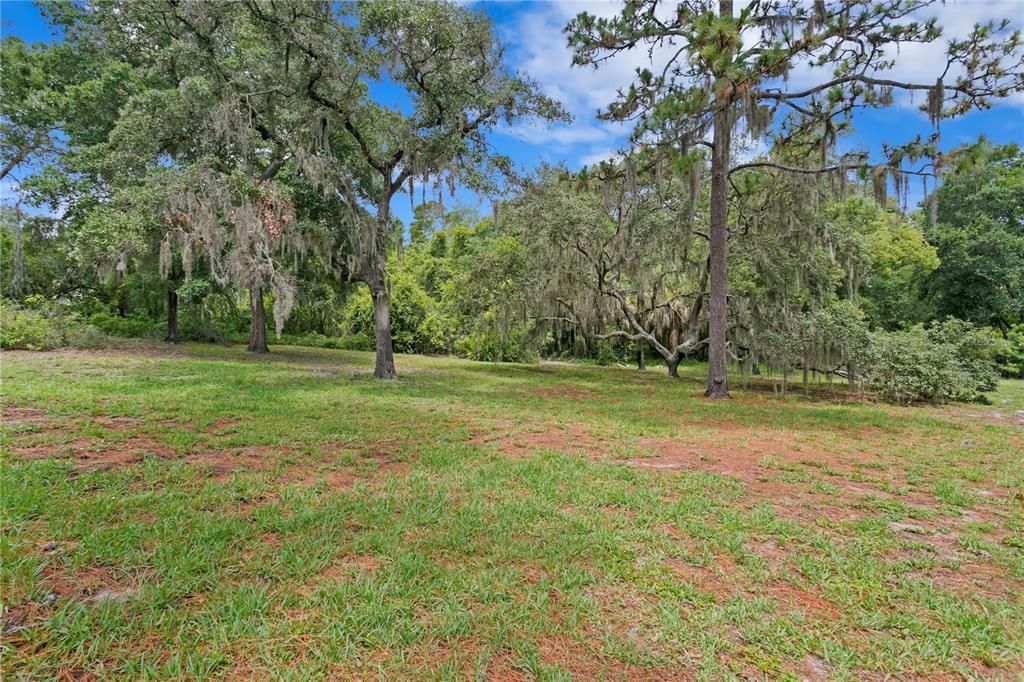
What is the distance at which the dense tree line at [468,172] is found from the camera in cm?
816

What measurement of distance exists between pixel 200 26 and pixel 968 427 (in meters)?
14.0

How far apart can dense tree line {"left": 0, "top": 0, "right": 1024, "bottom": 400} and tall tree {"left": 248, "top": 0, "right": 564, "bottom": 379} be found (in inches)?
1.8

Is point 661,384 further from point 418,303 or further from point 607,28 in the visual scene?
point 418,303

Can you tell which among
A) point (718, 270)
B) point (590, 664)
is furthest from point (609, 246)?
point (590, 664)

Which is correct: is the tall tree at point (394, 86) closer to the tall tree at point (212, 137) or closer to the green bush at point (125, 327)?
the tall tree at point (212, 137)

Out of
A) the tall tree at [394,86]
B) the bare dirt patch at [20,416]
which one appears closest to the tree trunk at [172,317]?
the tall tree at [394,86]

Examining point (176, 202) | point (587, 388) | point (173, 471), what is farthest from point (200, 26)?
point (587, 388)

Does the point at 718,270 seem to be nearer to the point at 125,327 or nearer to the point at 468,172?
the point at 468,172

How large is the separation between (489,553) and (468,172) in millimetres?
8572

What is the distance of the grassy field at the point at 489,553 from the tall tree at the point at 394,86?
542cm

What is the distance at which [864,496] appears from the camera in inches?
140

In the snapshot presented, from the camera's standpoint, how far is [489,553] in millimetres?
2471

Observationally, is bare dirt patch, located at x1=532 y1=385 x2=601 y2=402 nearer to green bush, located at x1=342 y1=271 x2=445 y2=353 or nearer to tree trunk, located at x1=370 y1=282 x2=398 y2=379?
tree trunk, located at x1=370 y1=282 x2=398 y2=379

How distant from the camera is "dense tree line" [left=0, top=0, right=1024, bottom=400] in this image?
321 inches
